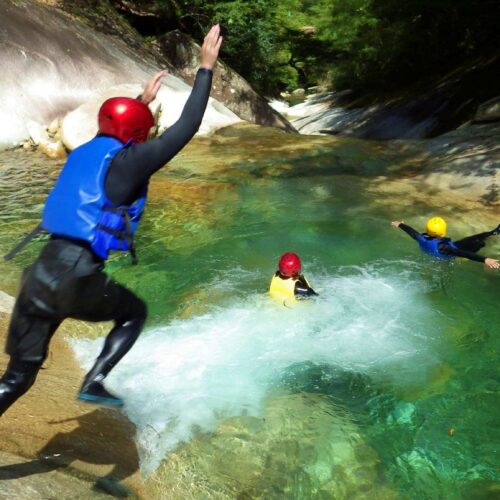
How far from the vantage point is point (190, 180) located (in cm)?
1078

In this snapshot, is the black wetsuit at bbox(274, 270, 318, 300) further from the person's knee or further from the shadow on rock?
the person's knee

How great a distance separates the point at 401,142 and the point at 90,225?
Result: 1212 cm

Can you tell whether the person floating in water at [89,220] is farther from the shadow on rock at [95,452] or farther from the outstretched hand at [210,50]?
the shadow on rock at [95,452]

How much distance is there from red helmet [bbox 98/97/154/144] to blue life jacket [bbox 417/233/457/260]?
194 inches

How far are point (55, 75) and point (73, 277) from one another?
12.4 m

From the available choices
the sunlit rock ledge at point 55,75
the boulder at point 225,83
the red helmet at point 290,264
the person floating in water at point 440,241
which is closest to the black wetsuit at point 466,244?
the person floating in water at point 440,241

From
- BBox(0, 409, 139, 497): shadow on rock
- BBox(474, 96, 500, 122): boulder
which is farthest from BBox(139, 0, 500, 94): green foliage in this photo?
BBox(0, 409, 139, 497): shadow on rock

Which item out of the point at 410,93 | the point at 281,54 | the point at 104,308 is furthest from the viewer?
the point at 281,54

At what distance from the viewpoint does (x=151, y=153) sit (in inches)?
103

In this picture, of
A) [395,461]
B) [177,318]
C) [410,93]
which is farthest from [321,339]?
[410,93]

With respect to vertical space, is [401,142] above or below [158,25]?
below

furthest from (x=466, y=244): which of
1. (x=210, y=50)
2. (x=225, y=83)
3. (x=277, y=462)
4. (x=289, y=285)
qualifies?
(x=225, y=83)

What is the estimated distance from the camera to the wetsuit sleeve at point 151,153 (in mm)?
2631

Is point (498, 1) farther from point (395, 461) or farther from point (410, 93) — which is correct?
point (395, 461)
